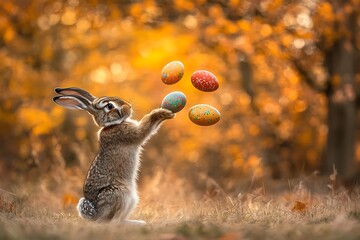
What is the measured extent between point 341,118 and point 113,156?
677cm

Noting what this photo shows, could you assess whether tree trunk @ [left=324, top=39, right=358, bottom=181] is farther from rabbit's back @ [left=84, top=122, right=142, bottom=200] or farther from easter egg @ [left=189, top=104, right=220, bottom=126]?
rabbit's back @ [left=84, top=122, right=142, bottom=200]

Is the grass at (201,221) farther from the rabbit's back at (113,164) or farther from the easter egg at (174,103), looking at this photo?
the easter egg at (174,103)

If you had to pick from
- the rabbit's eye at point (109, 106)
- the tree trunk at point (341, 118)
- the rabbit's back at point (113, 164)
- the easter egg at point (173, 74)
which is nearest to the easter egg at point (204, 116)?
the easter egg at point (173, 74)

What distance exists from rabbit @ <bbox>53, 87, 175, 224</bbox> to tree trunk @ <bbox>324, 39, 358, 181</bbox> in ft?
20.3

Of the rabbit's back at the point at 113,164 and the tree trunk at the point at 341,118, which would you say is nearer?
the rabbit's back at the point at 113,164

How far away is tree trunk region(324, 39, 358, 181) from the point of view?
11.7 meters

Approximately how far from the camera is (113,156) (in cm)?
616

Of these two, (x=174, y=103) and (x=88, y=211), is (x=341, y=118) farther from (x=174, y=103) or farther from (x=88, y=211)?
(x=88, y=211)

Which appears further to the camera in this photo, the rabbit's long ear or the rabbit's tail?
the rabbit's long ear

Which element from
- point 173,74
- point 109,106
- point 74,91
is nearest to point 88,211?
point 109,106

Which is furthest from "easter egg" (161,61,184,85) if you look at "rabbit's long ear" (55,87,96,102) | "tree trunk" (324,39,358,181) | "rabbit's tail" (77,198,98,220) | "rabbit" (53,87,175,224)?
"tree trunk" (324,39,358,181)

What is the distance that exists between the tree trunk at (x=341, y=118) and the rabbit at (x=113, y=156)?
20.3 ft

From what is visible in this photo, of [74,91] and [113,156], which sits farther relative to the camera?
[74,91]

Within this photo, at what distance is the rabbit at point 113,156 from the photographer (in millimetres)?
5980
